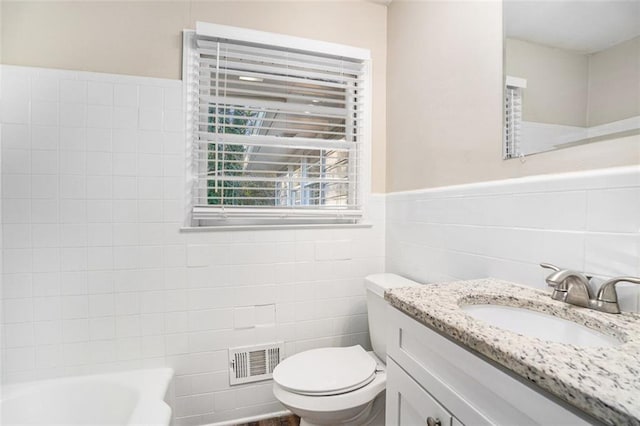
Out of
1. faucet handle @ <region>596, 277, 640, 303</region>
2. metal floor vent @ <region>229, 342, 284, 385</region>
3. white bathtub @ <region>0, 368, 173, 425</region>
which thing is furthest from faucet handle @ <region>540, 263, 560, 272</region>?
white bathtub @ <region>0, 368, 173, 425</region>

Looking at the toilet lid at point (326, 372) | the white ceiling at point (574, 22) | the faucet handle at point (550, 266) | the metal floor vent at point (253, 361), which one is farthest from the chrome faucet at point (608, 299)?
the metal floor vent at point (253, 361)

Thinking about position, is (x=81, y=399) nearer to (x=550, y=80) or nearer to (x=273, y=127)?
(x=273, y=127)

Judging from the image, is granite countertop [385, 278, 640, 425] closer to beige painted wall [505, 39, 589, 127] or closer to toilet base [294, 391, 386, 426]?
beige painted wall [505, 39, 589, 127]

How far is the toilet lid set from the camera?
124cm

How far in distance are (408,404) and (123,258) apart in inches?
54.4

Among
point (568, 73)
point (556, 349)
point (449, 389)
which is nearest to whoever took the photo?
point (556, 349)

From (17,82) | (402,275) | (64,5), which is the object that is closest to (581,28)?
(402,275)

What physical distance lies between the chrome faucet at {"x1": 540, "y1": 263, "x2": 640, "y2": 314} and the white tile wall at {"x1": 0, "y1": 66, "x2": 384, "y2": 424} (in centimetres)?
115

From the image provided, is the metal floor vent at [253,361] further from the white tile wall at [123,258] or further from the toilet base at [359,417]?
the toilet base at [359,417]

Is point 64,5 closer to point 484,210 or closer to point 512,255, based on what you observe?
point 484,210

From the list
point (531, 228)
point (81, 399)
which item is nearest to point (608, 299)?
point (531, 228)

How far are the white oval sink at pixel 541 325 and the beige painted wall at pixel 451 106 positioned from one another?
43cm

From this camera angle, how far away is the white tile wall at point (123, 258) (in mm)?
1367

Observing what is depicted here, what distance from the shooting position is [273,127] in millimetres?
1713
